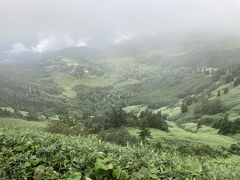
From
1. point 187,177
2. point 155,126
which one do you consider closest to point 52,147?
point 187,177

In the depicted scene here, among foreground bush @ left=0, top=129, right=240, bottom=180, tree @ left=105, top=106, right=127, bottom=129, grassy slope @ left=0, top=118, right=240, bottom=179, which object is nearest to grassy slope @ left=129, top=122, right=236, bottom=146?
tree @ left=105, top=106, right=127, bottom=129

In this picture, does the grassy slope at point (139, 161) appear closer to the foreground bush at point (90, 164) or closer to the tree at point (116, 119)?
the foreground bush at point (90, 164)

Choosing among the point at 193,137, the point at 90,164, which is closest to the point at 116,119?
the point at 193,137

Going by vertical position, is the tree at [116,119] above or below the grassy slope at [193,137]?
above

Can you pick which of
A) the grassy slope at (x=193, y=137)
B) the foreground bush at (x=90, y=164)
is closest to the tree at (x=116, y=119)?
the grassy slope at (x=193, y=137)

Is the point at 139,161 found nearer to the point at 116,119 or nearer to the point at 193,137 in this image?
the point at 193,137

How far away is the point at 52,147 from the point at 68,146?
0.41m

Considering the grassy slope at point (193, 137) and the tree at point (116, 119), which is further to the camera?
the tree at point (116, 119)

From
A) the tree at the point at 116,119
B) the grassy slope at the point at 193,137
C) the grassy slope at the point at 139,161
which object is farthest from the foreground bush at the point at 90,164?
the tree at the point at 116,119

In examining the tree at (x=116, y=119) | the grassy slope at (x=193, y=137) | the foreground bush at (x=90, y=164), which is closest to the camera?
the foreground bush at (x=90, y=164)

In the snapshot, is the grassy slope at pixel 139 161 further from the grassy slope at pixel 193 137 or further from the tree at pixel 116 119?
the tree at pixel 116 119

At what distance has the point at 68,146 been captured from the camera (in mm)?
11555

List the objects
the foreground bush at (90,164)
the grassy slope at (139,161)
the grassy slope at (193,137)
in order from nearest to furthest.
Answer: the grassy slope at (139,161)
the foreground bush at (90,164)
the grassy slope at (193,137)

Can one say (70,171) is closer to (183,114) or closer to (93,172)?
(93,172)
